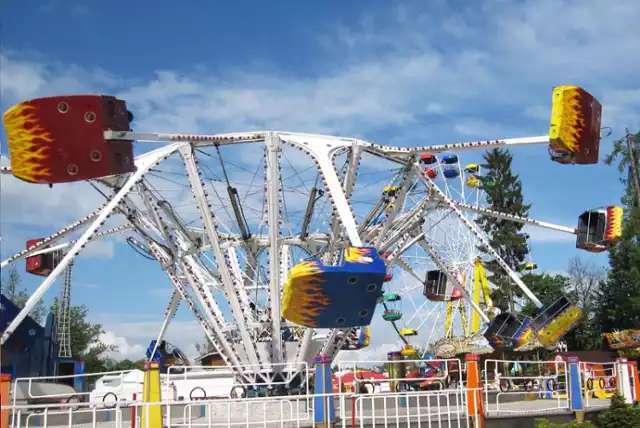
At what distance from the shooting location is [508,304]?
2165 inches

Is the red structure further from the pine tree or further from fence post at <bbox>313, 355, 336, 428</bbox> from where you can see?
the pine tree

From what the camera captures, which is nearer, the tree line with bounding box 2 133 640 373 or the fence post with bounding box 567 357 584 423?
the fence post with bounding box 567 357 584 423

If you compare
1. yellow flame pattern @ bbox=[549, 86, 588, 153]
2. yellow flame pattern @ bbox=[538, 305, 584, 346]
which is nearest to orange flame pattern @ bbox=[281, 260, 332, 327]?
yellow flame pattern @ bbox=[549, 86, 588, 153]

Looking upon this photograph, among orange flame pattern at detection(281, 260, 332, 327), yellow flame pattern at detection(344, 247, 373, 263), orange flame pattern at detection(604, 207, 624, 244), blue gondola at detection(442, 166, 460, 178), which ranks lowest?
orange flame pattern at detection(281, 260, 332, 327)

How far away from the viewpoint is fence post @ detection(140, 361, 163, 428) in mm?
13172

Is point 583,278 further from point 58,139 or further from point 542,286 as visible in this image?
point 58,139

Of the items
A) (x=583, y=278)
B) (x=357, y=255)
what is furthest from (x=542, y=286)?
(x=357, y=255)

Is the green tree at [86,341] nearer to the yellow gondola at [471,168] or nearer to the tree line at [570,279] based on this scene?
the tree line at [570,279]

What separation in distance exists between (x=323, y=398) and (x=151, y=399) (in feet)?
10.7

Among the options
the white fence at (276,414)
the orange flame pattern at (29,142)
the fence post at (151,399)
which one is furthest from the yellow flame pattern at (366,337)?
the fence post at (151,399)

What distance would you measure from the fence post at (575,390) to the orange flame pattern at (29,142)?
13312 millimetres

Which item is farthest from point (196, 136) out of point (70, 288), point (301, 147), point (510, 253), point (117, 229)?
point (510, 253)

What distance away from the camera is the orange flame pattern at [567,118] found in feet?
65.8

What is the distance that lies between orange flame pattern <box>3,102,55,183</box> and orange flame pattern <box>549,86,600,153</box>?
13.1 meters
